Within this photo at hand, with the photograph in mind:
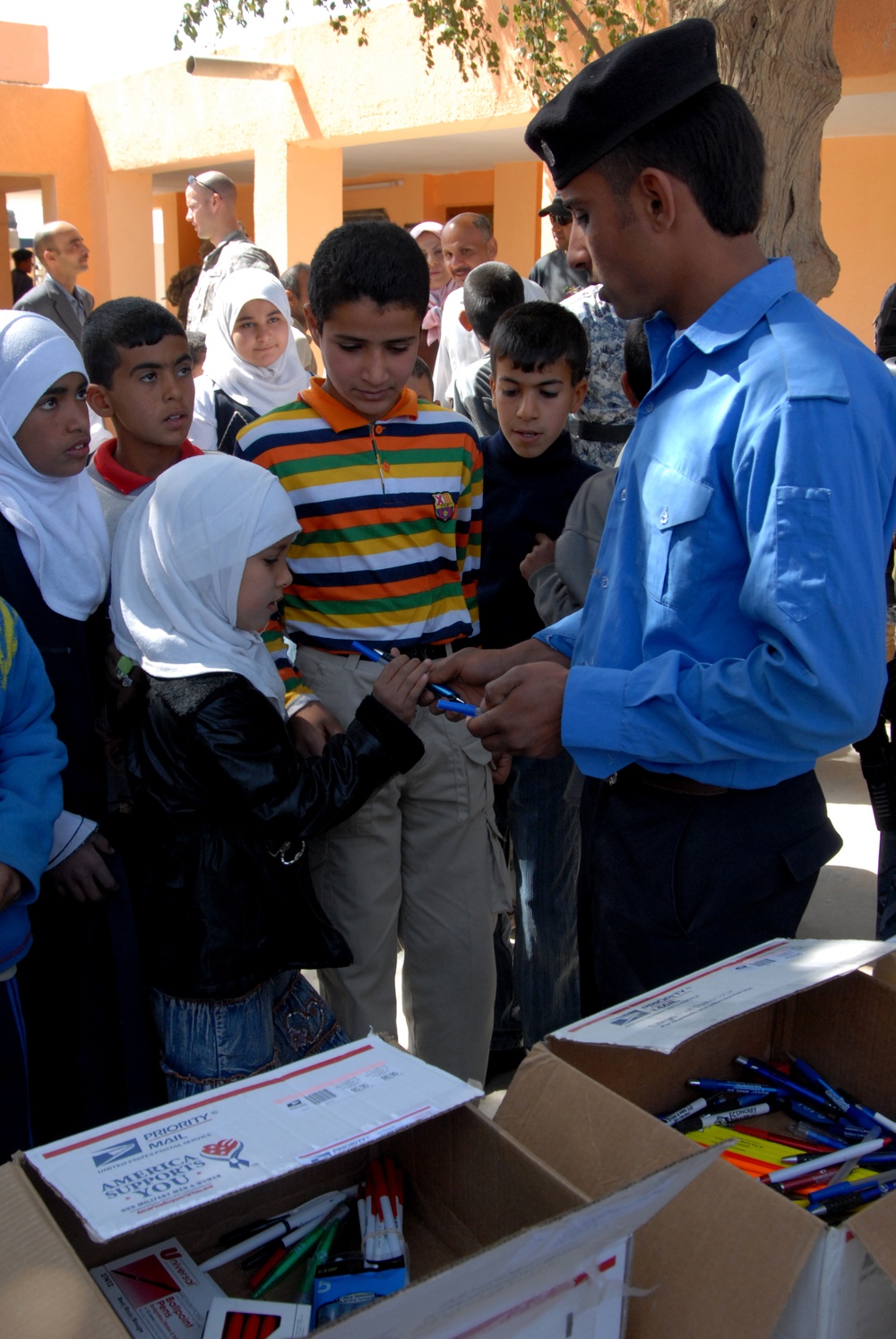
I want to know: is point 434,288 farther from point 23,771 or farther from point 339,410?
point 23,771

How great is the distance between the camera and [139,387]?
272 cm

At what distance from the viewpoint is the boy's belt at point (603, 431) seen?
3.74 m

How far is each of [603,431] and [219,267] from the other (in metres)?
2.69

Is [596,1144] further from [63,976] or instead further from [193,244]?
[193,244]

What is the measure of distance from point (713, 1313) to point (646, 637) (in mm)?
816

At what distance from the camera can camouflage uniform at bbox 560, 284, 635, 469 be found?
3734 millimetres

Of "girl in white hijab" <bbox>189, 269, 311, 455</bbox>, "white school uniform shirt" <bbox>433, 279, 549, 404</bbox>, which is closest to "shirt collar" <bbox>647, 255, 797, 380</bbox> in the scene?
"girl in white hijab" <bbox>189, 269, 311, 455</bbox>

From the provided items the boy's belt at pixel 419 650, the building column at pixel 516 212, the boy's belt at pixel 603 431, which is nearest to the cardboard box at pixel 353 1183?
the boy's belt at pixel 419 650

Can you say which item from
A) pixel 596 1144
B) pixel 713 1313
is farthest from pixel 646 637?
pixel 713 1313

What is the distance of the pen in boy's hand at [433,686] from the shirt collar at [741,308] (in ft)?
2.33

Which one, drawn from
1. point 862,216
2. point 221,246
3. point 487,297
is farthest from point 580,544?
point 862,216

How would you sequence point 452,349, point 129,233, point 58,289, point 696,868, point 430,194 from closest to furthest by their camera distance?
point 696,868, point 452,349, point 58,289, point 129,233, point 430,194

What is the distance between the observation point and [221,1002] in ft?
6.33

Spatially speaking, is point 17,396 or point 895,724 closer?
point 17,396
